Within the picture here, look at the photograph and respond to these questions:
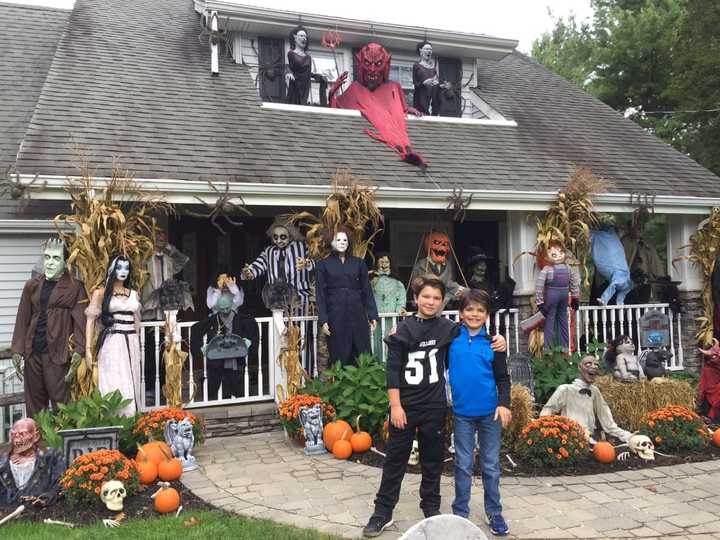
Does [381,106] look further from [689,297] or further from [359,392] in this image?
[689,297]

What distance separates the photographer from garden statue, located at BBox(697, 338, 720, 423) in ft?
19.9

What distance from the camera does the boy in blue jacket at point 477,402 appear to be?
11.7ft

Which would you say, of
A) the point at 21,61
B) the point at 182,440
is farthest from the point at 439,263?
the point at 21,61

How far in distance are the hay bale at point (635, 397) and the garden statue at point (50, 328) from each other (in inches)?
192

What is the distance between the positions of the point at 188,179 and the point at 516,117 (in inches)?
225

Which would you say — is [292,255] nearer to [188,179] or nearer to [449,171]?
[188,179]

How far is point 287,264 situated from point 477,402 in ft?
12.1

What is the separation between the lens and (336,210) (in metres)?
6.20

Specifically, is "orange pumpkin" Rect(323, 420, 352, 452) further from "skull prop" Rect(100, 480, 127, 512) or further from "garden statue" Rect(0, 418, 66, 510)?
"garden statue" Rect(0, 418, 66, 510)

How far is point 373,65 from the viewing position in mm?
8797

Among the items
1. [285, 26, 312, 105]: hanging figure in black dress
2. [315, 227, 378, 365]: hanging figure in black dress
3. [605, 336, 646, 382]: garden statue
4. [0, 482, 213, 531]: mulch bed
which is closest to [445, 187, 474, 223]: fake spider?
[315, 227, 378, 365]: hanging figure in black dress

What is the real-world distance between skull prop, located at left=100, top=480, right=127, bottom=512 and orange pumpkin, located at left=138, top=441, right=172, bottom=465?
572mm

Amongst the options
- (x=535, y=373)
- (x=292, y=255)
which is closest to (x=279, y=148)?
(x=292, y=255)

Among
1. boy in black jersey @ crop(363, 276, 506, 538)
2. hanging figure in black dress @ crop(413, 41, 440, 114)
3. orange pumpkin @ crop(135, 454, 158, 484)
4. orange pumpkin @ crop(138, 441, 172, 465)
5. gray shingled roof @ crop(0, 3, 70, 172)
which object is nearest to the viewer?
Answer: boy in black jersey @ crop(363, 276, 506, 538)
